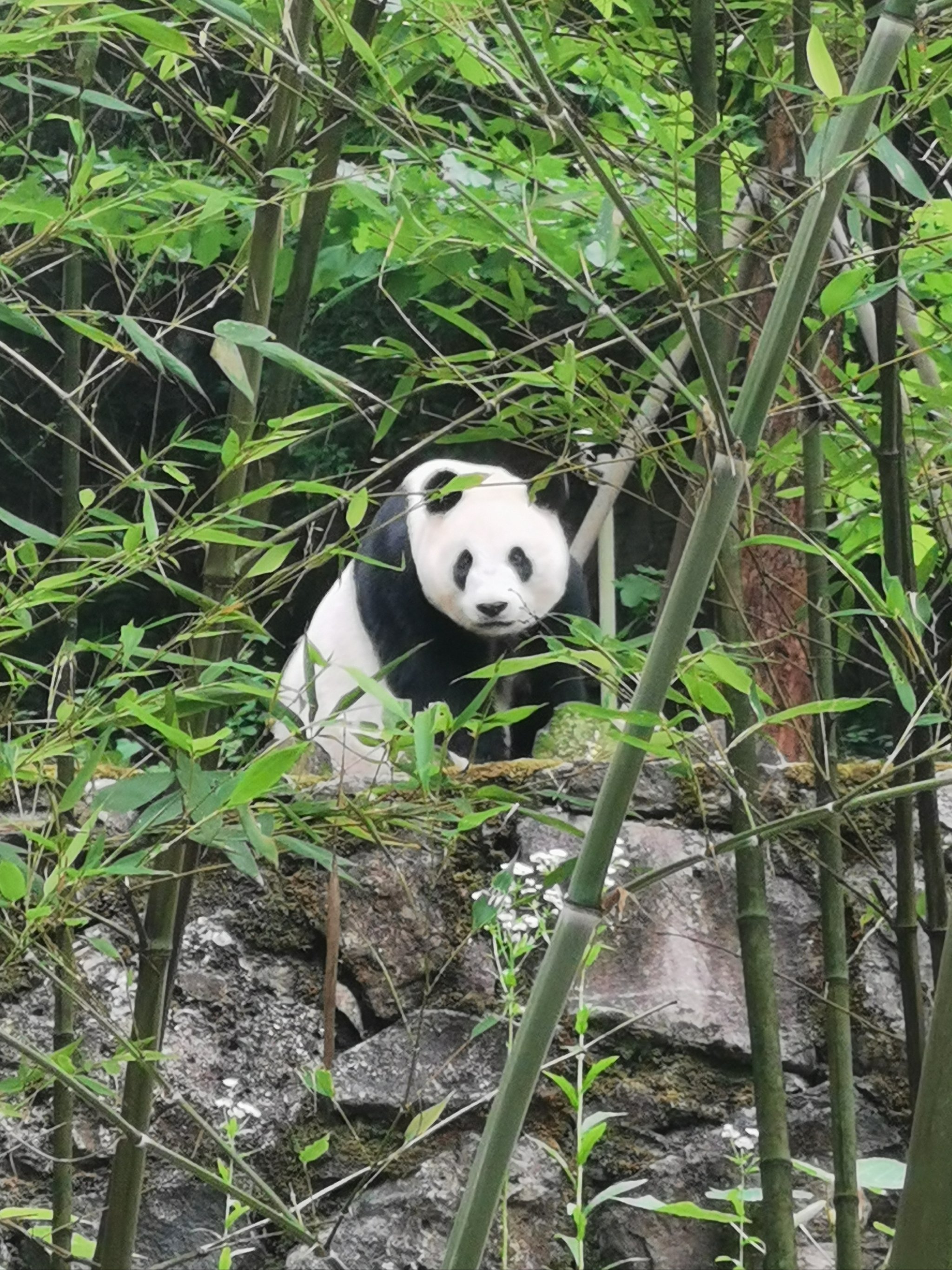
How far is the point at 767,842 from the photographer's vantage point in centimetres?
207

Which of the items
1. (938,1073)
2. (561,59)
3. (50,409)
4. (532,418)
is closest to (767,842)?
(532,418)

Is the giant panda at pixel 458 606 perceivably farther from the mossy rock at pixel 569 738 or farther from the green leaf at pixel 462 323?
the green leaf at pixel 462 323

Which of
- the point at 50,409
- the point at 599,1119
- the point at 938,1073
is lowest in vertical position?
the point at 50,409

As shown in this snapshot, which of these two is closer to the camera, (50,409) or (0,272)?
(0,272)

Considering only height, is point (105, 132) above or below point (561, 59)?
below

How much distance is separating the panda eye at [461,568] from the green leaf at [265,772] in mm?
2130

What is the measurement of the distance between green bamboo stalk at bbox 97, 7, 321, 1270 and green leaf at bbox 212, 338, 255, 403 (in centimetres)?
8

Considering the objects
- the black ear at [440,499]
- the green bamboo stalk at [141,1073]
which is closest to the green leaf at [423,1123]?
the green bamboo stalk at [141,1073]

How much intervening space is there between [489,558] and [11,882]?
221 cm

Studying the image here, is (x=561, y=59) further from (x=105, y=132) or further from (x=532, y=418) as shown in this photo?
(x=105, y=132)

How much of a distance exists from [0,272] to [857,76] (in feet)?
1.77

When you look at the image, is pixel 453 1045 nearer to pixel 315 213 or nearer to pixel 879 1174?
pixel 879 1174

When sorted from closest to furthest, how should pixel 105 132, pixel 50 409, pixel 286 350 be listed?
pixel 286 350
pixel 105 132
pixel 50 409

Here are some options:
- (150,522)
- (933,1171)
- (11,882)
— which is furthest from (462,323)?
(933,1171)
